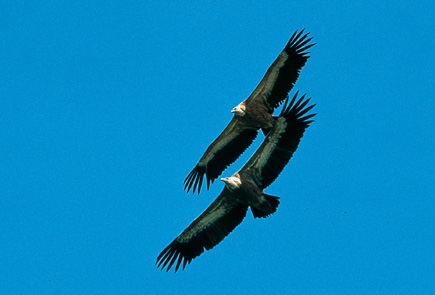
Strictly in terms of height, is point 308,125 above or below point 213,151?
below

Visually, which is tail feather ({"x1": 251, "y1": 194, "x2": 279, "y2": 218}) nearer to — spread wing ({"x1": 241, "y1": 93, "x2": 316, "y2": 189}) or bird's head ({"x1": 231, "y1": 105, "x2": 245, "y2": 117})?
spread wing ({"x1": 241, "y1": 93, "x2": 316, "y2": 189})

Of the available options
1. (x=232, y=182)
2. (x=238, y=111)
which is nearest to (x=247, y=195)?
(x=232, y=182)

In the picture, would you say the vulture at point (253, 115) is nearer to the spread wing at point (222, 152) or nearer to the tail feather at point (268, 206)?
the spread wing at point (222, 152)

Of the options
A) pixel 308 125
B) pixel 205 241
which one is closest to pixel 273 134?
pixel 308 125

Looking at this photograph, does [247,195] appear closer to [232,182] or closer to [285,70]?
[232,182]

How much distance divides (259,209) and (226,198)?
3.78 feet

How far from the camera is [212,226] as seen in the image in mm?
19688

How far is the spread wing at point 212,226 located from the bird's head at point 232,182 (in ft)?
1.30

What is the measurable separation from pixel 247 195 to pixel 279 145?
1.60 m

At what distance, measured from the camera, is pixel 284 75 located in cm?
1973

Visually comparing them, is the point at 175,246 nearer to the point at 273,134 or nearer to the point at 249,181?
the point at 249,181

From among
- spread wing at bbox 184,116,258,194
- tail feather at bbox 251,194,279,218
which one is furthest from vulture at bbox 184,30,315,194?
tail feather at bbox 251,194,279,218

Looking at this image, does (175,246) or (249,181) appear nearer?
(249,181)

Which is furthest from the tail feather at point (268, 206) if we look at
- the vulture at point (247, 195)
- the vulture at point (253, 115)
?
the vulture at point (253, 115)
